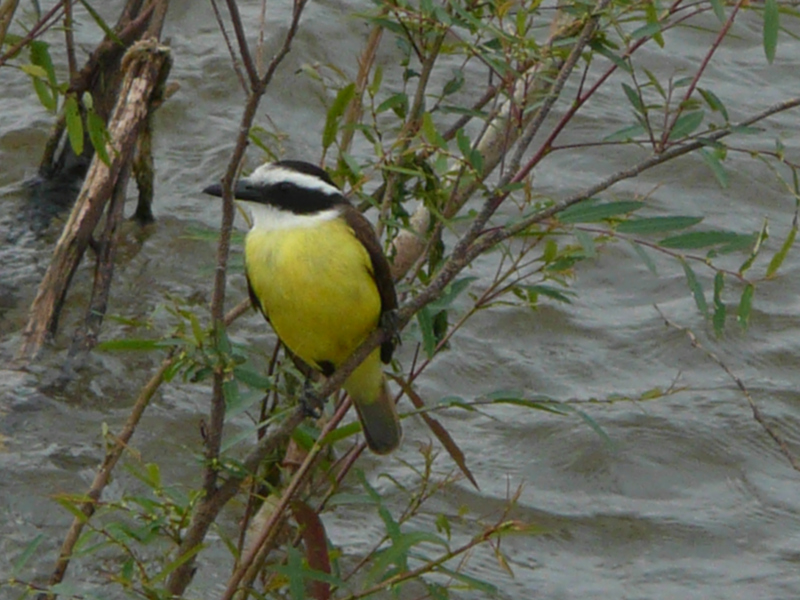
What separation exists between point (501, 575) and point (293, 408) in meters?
1.89

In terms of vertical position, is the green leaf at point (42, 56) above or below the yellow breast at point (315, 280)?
above

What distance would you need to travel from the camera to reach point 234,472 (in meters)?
3.42

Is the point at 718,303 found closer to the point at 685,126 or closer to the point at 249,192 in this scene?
the point at 685,126

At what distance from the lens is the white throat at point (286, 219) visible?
420 centimetres

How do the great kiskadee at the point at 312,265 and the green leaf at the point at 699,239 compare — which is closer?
the green leaf at the point at 699,239

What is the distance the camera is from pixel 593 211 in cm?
329

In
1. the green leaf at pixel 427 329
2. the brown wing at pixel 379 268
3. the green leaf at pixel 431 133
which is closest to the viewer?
the green leaf at pixel 431 133

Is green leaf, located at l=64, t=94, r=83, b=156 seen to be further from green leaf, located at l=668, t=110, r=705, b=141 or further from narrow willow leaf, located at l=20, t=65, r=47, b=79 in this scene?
green leaf, located at l=668, t=110, r=705, b=141

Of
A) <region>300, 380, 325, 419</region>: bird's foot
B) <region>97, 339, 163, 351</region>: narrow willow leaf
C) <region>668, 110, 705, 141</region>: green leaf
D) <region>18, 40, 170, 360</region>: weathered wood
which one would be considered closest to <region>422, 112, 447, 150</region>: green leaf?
<region>668, 110, 705, 141</region>: green leaf

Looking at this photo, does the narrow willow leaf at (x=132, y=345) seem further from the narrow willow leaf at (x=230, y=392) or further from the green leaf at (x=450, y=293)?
the green leaf at (x=450, y=293)

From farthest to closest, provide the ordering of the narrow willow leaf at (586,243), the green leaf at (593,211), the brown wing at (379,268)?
the brown wing at (379,268) < the green leaf at (593,211) < the narrow willow leaf at (586,243)

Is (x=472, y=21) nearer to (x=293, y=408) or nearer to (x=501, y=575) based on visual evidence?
(x=293, y=408)

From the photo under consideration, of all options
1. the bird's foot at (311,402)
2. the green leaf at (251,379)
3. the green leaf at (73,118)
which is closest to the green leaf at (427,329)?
the bird's foot at (311,402)

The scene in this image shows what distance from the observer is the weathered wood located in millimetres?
6234
